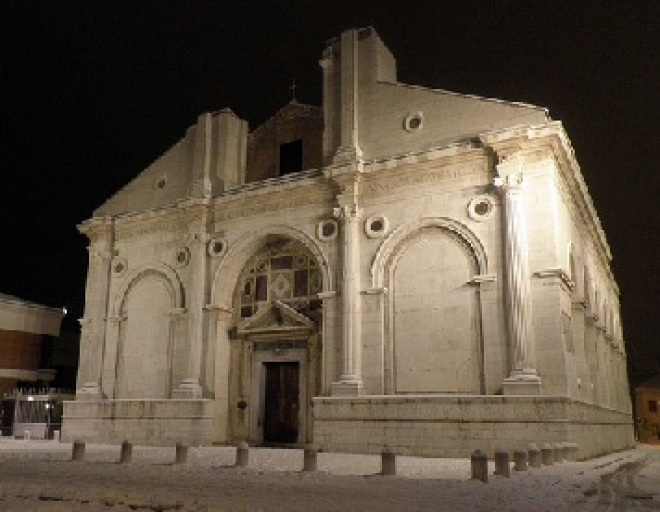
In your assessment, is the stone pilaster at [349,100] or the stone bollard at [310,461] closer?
the stone bollard at [310,461]

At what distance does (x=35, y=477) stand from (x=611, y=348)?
2325cm

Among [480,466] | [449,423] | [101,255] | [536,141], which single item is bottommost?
[480,466]

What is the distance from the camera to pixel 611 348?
26.3 m

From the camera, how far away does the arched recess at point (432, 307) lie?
52.4 ft

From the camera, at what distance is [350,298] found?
17.5m

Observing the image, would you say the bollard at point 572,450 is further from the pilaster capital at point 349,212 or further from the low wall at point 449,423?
the pilaster capital at point 349,212

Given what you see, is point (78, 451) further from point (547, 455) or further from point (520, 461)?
point (547, 455)

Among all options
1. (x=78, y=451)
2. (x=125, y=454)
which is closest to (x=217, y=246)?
(x=78, y=451)

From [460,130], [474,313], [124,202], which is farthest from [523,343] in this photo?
[124,202]

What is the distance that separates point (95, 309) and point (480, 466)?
56.5 feet

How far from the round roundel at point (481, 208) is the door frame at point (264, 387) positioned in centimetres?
675

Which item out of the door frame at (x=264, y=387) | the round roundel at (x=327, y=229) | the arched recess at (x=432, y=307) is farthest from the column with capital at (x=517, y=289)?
the door frame at (x=264, y=387)

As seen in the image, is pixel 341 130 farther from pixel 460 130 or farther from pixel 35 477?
pixel 35 477

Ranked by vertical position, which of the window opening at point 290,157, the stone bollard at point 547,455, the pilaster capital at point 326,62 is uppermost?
the pilaster capital at point 326,62
